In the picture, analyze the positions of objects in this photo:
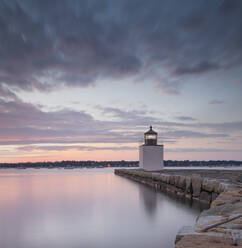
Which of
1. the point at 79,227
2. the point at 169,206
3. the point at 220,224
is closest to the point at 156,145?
the point at 169,206

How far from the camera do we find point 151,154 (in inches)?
683

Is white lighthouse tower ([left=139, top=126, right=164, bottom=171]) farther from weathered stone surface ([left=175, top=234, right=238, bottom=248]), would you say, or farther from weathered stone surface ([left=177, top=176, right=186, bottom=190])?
weathered stone surface ([left=175, top=234, right=238, bottom=248])

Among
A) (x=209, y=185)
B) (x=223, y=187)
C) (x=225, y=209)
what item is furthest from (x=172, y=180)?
(x=225, y=209)

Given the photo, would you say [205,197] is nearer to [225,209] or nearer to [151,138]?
[225,209]

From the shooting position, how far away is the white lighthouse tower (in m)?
17.3

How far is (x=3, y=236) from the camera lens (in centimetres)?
426

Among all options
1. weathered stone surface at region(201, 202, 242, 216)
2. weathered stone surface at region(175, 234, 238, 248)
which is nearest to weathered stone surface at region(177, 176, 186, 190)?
weathered stone surface at region(201, 202, 242, 216)

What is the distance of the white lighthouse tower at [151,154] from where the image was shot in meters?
17.3

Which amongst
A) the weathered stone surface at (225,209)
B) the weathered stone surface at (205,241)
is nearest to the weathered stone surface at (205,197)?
the weathered stone surface at (225,209)

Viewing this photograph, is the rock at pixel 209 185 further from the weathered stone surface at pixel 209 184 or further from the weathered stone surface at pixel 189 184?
the weathered stone surface at pixel 189 184

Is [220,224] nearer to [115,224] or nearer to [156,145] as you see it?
[115,224]

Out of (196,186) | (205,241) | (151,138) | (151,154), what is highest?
(151,138)

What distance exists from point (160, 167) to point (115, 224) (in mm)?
13092

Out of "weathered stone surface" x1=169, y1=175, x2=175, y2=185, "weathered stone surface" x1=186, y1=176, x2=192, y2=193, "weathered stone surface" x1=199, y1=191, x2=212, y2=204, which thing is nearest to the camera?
"weathered stone surface" x1=199, y1=191, x2=212, y2=204
